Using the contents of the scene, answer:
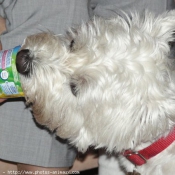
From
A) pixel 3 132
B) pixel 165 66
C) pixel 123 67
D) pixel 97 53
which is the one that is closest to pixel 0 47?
pixel 3 132

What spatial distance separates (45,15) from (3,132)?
839 mm

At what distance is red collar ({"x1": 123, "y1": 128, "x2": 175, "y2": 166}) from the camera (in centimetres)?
196

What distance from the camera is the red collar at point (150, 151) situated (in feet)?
6.44

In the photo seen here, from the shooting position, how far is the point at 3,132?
230cm

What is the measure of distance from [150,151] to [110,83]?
1.56 feet

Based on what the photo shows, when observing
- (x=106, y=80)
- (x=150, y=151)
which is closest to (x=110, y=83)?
(x=106, y=80)

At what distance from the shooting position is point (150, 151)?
6.57 feet

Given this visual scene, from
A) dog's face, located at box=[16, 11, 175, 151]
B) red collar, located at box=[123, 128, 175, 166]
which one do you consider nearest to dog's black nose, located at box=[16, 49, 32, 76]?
dog's face, located at box=[16, 11, 175, 151]

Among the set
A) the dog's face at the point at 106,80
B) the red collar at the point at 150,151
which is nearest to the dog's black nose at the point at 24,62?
the dog's face at the point at 106,80

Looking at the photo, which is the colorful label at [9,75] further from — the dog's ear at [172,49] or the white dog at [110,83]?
the dog's ear at [172,49]

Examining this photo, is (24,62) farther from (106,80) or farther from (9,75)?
(106,80)

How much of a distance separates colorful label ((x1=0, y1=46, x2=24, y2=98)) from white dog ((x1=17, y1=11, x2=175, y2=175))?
4 cm

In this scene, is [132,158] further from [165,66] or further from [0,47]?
[0,47]

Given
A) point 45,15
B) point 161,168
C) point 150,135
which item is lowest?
point 161,168
